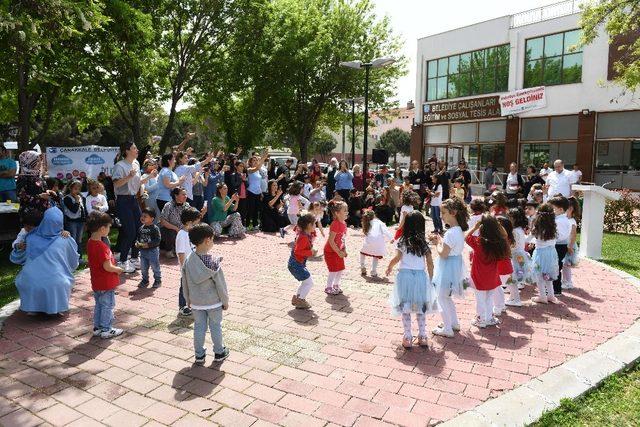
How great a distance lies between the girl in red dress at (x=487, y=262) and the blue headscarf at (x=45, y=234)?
4.81 meters

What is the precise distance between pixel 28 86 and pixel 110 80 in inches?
89.9

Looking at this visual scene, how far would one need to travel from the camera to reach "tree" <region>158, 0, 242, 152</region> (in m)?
17.9

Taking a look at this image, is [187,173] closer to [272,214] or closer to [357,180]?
[272,214]

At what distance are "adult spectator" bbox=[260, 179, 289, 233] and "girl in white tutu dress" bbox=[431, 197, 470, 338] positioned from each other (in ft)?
23.8

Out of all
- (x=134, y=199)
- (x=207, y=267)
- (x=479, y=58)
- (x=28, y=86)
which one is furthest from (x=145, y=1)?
(x=479, y=58)

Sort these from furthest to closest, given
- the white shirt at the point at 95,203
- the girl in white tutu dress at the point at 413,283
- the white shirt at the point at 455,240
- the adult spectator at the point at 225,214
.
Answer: the adult spectator at the point at 225,214 → the white shirt at the point at 95,203 → the white shirt at the point at 455,240 → the girl in white tutu dress at the point at 413,283

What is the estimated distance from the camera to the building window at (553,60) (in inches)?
884

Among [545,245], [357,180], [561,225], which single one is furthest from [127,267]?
[357,180]

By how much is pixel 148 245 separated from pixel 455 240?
400cm

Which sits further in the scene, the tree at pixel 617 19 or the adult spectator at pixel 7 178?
the tree at pixel 617 19

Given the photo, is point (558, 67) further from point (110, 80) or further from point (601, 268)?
point (110, 80)

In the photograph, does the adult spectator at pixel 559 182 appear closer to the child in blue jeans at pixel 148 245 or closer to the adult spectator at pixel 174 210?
the adult spectator at pixel 174 210

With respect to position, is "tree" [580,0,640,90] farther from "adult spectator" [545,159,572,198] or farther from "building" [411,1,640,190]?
"building" [411,1,640,190]

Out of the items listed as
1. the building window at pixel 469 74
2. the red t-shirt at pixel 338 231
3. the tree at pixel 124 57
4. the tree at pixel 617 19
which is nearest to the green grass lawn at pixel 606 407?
the red t-shirt at pixel 338 231
